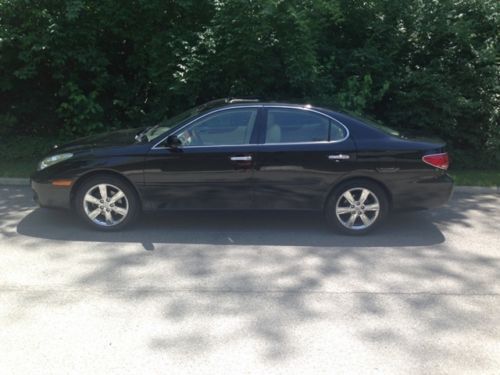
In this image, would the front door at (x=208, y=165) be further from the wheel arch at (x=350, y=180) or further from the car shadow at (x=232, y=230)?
the wheel arch at (x=350, y=180)

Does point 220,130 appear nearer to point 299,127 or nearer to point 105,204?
point 299,127

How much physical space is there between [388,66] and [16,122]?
23.0ft

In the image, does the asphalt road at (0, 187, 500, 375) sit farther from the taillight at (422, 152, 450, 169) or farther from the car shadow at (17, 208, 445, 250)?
the taillight at (422, 152, 450, 169)

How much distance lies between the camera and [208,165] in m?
6.22

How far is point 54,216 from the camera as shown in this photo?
687 cm

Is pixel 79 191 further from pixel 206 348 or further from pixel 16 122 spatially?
pixel 16 122

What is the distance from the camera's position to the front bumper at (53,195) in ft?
20.7

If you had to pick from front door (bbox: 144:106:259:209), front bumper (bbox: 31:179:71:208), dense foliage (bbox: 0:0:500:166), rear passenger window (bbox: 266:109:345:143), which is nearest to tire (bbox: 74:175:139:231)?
front bumper (bbox: 31:179:71:208)

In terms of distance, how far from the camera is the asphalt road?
12.4ft

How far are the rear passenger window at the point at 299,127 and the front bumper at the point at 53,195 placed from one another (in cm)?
240

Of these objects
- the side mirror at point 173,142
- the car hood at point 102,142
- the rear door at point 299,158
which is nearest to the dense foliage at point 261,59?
the car hood at point 102,142

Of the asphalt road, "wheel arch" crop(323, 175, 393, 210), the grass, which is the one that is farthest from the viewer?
the grass

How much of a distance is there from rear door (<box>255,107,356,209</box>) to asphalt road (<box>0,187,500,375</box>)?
1.45ft

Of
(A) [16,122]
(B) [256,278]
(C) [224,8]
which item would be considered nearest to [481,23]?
(C) [224,8]
